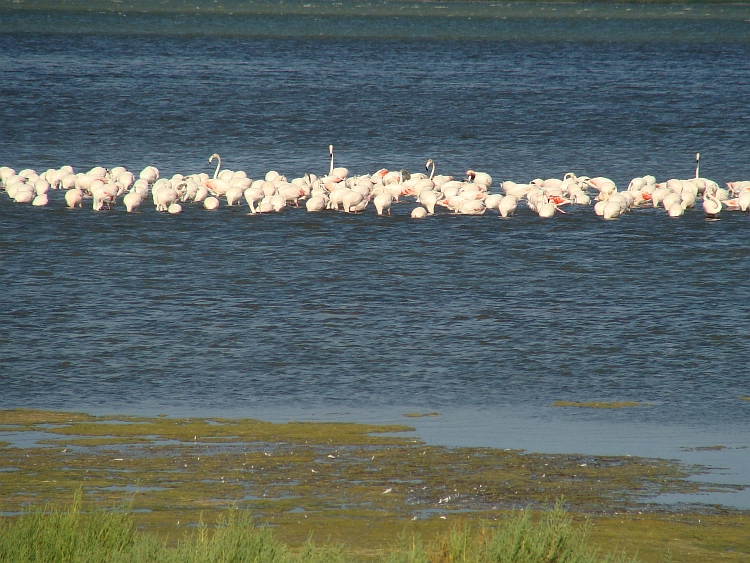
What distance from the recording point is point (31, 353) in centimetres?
1261

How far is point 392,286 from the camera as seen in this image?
15727mm

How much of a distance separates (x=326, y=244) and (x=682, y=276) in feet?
17.5

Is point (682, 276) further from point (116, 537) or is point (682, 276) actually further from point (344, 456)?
point (116, 537)

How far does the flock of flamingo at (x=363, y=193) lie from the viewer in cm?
1998

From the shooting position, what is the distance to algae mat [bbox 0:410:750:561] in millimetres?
8008

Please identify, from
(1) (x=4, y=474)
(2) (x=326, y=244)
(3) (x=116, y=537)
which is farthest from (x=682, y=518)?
(2) (x=326, y=244)

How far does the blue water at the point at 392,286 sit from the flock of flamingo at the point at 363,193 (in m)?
0.33

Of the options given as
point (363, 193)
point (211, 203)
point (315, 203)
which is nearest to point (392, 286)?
point (363, 193)

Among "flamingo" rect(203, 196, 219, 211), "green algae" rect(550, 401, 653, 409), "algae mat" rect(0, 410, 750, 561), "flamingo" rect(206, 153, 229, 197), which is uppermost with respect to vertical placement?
"flamingo" rect(206, 153, 229, 197)

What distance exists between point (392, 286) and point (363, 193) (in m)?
4.64

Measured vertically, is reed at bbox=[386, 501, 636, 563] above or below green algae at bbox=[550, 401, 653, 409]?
above

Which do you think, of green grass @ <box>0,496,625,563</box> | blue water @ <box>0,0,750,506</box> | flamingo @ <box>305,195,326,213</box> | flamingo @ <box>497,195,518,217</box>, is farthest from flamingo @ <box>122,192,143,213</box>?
green grass @ <box>0,496,625,563</box>

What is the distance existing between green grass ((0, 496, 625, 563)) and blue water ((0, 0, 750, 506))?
284cm

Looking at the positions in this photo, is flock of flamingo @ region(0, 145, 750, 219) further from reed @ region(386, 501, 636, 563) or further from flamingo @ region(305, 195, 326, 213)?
reed @ region(386, 501, 636, 563)
